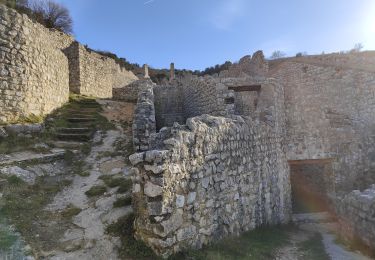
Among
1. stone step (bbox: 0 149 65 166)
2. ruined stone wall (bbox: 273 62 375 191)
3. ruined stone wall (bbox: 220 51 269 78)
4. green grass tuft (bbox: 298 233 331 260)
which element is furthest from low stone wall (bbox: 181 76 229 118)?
ruined stone wall (bbox: 220 51 269 78)

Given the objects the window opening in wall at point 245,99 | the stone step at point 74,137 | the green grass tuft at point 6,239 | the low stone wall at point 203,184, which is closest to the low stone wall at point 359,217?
the low stone wall at point 203,184

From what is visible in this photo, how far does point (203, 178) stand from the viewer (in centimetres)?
575

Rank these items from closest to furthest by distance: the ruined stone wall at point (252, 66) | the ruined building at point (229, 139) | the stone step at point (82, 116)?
1. the ruined building at point (229, 139)
2. the stone step at point (82, 116)
3. the ruined stone wall at point (252, 66)

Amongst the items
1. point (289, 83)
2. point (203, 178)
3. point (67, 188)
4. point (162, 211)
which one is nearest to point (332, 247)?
point (203, 178)

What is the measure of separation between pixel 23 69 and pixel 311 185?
11.0 meters

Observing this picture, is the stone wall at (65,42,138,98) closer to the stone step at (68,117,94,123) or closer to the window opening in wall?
the stone step at (68,117,94,123)

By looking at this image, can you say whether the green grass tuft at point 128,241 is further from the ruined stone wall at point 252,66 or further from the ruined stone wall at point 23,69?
the ruined stone wall at point 252,66

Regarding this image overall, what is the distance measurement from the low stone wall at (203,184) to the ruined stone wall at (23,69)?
237 inches

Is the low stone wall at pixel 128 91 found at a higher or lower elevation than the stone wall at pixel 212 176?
higher

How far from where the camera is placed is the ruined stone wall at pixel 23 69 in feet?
31.8

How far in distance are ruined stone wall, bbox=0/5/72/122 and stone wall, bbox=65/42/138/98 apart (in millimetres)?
5985

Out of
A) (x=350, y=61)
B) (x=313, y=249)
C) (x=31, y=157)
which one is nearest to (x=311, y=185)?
(x=313, y=249)

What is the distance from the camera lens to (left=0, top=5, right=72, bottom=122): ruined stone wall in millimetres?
9703

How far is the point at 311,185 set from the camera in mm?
12820
